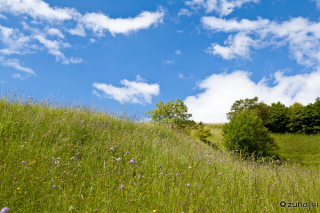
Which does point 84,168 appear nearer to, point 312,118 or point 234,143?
point 234,143

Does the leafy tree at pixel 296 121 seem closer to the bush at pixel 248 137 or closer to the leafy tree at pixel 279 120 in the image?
the leafy tree at pixel 279 120

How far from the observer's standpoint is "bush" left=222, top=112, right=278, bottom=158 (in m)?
17.2

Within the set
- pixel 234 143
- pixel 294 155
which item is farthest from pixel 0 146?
pixel 294 155

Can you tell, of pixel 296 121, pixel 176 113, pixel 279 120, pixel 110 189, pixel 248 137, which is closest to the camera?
pixel 110 189

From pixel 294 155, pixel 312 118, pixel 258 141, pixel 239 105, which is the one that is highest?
pixel 239 105

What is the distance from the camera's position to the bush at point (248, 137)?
17.2m

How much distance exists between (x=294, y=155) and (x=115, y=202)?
28825 mm

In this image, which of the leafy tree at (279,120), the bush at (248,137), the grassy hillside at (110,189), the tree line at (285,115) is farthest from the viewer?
the leafy tree at (279,120)

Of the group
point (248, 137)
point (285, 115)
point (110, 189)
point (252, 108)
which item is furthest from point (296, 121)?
point (110, 189)

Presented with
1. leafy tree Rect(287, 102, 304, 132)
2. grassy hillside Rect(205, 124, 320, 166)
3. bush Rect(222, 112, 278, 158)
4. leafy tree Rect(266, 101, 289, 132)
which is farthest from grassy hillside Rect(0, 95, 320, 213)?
leafy tree Rect(287, 102, 304, 132)

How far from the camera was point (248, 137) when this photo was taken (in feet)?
55.5

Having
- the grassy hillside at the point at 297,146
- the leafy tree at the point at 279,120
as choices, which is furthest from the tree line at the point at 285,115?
the grassy hillside at the point at 297,146

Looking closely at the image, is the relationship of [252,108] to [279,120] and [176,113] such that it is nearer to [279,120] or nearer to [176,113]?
[279,120]

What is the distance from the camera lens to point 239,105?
121ft
